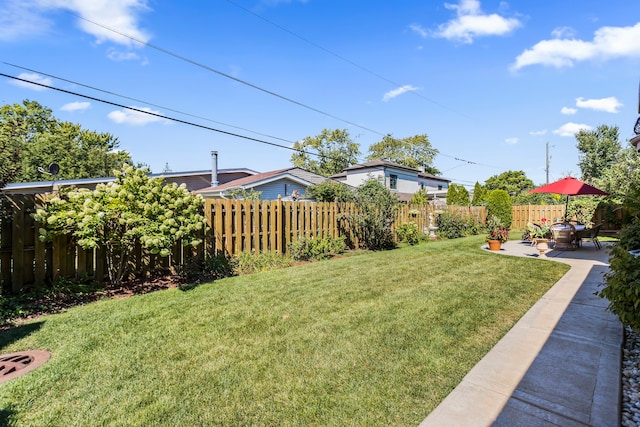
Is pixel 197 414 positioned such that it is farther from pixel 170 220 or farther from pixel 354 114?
pixel 354 114

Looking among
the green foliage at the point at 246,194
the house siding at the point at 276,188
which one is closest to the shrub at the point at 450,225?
the green foliage at the point at 246,194

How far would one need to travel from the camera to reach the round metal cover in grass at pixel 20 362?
2.78 m

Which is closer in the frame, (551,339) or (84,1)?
(551,339)

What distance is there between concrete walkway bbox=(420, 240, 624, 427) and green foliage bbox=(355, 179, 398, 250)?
6.78 metres

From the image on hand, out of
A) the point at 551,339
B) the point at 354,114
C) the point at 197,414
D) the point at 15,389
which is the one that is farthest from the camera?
the point at 354,114

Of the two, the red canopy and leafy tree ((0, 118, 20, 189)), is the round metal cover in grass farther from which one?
the red canopy

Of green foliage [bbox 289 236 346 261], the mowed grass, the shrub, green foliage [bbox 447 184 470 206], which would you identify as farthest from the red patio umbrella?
green foliage [bbox 447 184 470 206]

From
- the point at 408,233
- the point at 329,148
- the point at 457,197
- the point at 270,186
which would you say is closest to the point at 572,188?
the point at 408,233

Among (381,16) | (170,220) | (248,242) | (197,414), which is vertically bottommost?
(197,414)

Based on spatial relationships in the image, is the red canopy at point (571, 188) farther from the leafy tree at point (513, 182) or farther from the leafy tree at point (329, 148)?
the leafy tree at point (513, 182)

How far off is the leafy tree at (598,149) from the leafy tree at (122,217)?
37.6m

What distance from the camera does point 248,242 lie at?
799cm

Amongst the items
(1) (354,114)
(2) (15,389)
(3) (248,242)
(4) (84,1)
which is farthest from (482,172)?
(2) (15,389)

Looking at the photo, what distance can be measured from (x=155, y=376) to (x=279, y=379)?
1.10 m
